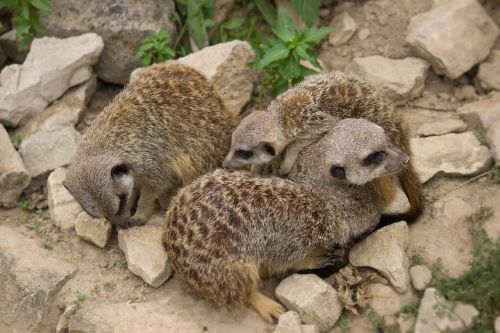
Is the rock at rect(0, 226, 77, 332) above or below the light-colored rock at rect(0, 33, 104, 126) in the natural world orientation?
below

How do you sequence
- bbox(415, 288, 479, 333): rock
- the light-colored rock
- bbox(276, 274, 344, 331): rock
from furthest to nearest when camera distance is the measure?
1. the light-colored rock
2. bbox(276, 274, 344, 331): rock
3. bbox(415, 288, 479, 333): rock

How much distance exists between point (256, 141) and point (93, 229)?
1.24 meters

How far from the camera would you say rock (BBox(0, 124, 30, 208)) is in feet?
15.3

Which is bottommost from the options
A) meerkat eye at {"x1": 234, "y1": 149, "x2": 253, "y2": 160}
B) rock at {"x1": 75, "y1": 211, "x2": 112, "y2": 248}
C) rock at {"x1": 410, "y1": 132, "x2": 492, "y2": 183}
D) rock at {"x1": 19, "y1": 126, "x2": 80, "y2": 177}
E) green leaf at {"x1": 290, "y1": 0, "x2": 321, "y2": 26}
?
rock at {"x1": 410, "y1": 132, "x2": 492, "y2": 183}

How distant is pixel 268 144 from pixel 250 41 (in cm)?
154

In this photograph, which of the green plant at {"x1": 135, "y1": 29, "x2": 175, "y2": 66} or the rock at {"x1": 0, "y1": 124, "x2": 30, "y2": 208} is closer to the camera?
the rock at {"x1": 0, "y1": 124, "x2": 30, "y2": 208}

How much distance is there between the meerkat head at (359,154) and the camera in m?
3.92

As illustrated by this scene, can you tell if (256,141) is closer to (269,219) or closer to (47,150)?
(269,219)

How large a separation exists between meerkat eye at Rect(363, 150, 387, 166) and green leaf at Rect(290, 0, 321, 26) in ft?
5.58

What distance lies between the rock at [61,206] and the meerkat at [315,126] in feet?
3.68

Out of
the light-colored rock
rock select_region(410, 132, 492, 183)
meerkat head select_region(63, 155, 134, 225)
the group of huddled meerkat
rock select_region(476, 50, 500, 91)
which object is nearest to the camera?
the group of huddled meerkat

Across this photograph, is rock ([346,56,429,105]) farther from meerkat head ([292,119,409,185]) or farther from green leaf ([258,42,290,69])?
meerkat head ([292,119,409,185])

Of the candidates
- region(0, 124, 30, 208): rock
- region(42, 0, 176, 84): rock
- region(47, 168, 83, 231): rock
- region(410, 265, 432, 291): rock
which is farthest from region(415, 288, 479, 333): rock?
region(42, 0, 176, 84): rock

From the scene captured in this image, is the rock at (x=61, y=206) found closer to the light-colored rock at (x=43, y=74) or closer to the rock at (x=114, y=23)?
the light-colored rock at (x=43, y=74)
